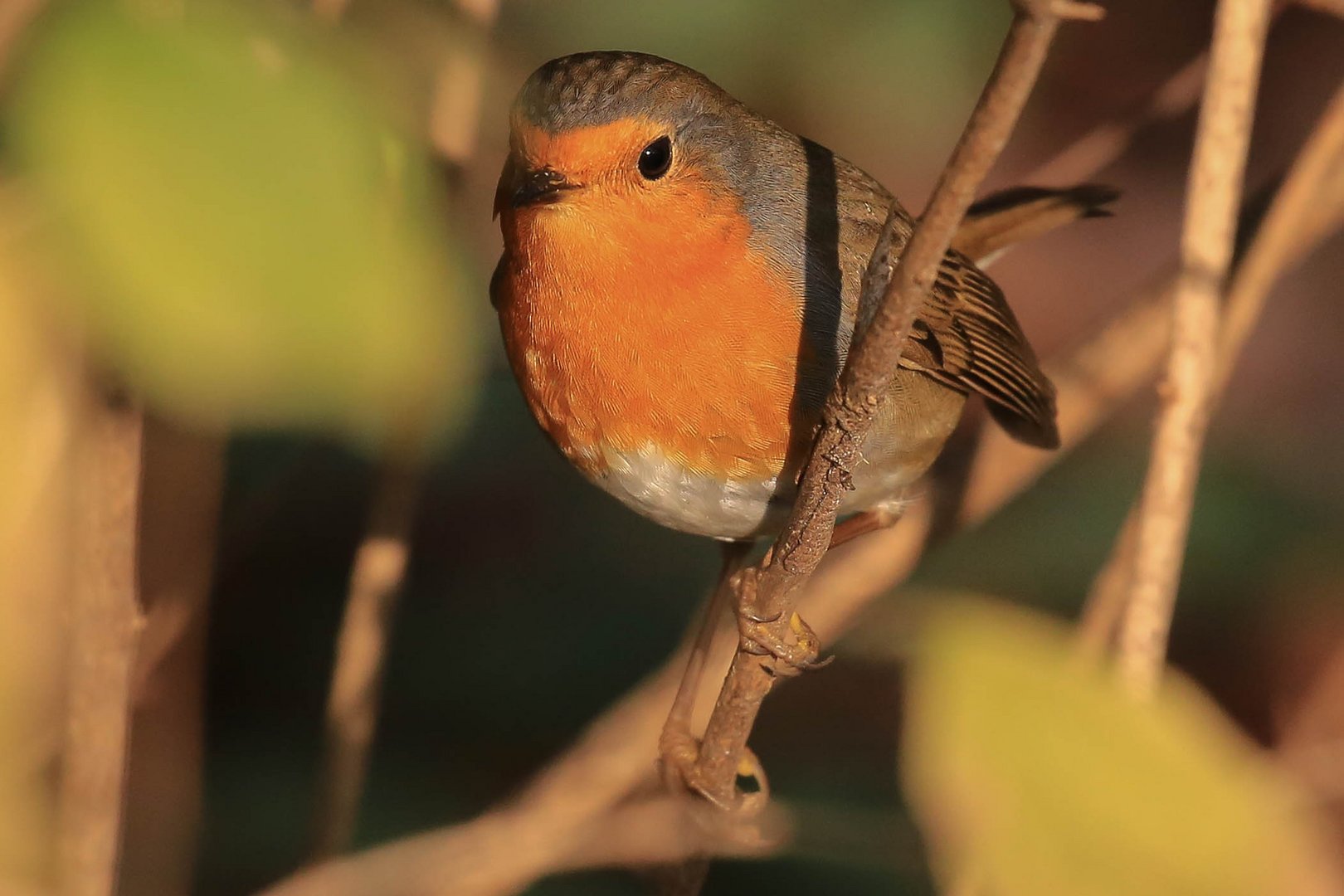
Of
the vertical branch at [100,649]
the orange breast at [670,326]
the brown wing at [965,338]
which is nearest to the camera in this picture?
the vertical branch at [100,649]

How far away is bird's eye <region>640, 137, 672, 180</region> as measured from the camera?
2.06 meters

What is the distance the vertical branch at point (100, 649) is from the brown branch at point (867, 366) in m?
0.82

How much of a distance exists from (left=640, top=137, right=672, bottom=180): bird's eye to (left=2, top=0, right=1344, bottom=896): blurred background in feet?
2.65

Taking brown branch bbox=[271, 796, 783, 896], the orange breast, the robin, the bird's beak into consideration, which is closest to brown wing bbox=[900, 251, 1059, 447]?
the robin

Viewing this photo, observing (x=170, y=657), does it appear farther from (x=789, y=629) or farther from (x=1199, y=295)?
(x=1199, y=295)

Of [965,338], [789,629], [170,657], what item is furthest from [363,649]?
[965,338]

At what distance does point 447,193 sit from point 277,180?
4.41 ft

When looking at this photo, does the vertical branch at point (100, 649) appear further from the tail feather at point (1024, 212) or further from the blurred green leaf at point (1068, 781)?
the tail feather at point (1024, 212)

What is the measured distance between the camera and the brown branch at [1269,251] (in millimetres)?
2410

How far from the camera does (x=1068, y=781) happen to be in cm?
85

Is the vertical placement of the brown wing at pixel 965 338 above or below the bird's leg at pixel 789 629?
above

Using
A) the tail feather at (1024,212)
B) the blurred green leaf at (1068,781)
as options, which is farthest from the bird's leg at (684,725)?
the blurred green leaf at (1068,781)

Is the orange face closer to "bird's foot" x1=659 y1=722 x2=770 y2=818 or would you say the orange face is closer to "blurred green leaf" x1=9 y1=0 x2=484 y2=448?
"bird's foot" x1=659 y1=722 x2=770 y2=818

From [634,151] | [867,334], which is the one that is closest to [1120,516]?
[634,151]
